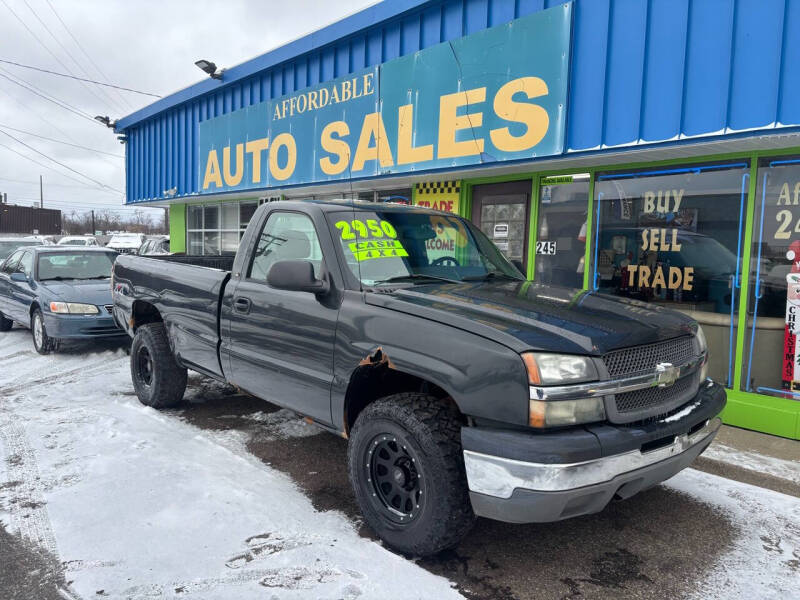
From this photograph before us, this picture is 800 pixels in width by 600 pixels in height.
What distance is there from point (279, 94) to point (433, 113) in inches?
179

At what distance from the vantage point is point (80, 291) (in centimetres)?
819

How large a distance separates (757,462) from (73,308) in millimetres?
8218

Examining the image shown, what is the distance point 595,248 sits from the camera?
658cm

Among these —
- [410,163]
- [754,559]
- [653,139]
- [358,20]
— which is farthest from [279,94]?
[754,559]

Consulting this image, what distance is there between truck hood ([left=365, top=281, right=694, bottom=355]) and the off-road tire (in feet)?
22.5

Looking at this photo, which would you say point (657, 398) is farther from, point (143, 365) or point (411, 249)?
point (143, 365)

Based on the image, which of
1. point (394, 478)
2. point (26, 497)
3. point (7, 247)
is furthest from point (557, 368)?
point (7, 247)

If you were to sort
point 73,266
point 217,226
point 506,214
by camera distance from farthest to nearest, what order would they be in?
point 217,226
point 73,266
point 506,214

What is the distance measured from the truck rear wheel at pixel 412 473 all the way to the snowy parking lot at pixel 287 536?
0.61 feet

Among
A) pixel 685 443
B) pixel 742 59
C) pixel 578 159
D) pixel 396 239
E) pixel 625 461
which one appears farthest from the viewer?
pixel 578 159

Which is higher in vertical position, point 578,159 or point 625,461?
point 578,159

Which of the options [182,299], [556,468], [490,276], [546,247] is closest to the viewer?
[556,468]

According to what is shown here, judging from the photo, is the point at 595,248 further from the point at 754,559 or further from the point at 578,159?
the point at 754,559

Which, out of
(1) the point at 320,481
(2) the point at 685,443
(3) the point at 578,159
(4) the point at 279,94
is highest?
(4) the point at 279,94
